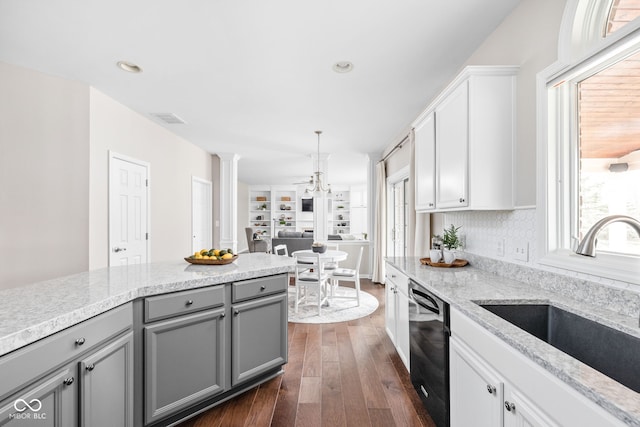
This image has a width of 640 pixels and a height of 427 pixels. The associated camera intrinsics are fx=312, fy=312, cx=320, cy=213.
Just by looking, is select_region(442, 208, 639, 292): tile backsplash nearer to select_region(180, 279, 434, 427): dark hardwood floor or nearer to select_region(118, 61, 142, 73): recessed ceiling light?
select_region(180, 279, 434, 427): dark hardwood floor

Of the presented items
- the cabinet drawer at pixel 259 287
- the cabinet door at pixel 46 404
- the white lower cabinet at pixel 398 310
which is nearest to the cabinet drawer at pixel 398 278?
the white lower cabinet at pixel 398 310

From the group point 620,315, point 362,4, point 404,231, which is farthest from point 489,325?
point 404,231

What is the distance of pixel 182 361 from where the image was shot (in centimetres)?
188

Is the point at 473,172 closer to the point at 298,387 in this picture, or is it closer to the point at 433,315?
the point at 433,315

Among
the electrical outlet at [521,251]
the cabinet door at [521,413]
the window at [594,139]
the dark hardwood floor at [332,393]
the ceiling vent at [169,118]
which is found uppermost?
the ceiling vent at [169,118]

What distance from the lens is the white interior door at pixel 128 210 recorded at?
353 cm

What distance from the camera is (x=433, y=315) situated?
1777 millimetres

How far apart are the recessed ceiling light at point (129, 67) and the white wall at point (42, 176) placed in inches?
28.0

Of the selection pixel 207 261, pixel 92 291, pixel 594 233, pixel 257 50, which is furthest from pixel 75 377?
pixel 257 50

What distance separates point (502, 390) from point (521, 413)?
0.38 ft

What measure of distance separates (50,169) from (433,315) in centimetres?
348

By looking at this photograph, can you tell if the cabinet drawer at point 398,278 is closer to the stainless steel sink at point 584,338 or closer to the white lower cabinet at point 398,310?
the white lower cabinet at point 398,310

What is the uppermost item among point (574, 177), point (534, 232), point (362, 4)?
point (362, 4)

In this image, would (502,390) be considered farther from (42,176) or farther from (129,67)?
(42,176)
